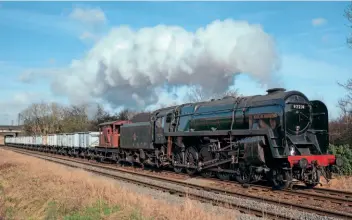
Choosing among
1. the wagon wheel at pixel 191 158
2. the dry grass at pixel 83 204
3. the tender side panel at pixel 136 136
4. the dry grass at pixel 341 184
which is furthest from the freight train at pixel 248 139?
the dry grass at pixel 83 204

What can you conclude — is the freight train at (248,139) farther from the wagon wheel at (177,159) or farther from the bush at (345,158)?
the bush at (345,158)

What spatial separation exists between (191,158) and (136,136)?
6352 millimetres

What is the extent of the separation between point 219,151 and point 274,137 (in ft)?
9.42

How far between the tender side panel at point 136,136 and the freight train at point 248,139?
0.14 m

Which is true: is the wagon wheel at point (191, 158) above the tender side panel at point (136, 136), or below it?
below

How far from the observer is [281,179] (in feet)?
41.5

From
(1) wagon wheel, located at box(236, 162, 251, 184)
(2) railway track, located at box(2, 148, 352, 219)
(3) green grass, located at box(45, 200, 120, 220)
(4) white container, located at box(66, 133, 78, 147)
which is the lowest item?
(2) railway track, located at box(2, 148, 352, 219)

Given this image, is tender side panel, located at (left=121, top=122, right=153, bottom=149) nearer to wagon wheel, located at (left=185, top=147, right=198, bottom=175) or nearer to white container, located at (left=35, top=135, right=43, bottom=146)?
wagon wheel, located at (left=185, top=147, right=198, bottom=175)

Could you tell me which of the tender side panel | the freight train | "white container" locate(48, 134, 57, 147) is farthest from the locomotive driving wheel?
"white container" locate(48, 134, 57, 147)

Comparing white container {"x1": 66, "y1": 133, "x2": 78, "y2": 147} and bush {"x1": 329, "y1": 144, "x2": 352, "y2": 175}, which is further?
white container {"x1": 66, "y1": 133, "x2": 78, "y2": 147}

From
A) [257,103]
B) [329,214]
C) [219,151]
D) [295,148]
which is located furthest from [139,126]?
[329,214]

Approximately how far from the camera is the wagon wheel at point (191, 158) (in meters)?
16.9

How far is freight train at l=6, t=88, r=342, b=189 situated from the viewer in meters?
12.7

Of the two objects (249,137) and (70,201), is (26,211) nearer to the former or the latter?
(70,201)
